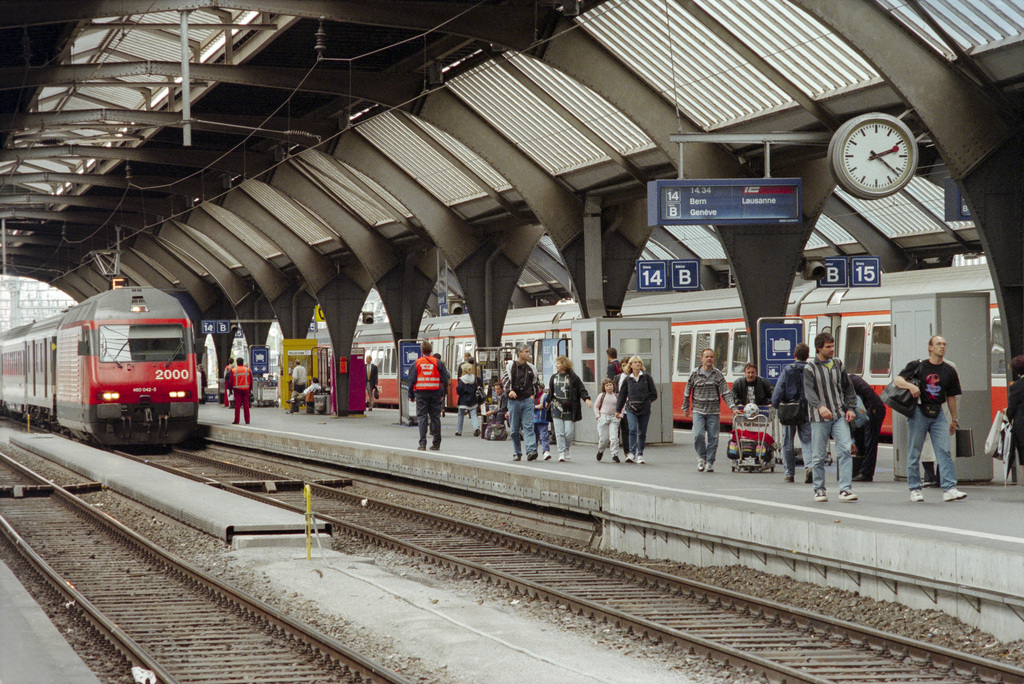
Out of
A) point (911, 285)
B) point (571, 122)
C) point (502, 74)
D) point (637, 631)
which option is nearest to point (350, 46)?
point (502, 74)

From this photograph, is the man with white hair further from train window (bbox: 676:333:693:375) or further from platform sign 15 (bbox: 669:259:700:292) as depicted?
train window (bbox: 676:333:693:375)

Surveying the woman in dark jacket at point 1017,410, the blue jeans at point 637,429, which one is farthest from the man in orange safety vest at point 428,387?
the woman in dark jacket at point 1017,410

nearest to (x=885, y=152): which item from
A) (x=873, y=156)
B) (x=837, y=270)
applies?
(x=873, y=156)

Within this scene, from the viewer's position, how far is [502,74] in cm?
2095

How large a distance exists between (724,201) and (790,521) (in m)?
6.31

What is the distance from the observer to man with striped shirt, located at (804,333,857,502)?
11164 millimetres

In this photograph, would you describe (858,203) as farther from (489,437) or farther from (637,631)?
(637,631)

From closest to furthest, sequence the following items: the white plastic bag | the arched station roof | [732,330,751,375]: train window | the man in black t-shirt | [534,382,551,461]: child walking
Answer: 1. the man in black t-shirt
2. the white plastic bag
3. the arched station roof
4. [534,382,551,461]: child walking
5. [732,330,751,375]: train window

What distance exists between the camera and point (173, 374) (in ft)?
81.1

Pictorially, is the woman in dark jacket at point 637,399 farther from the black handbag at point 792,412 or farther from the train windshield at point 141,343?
the train windshield at point 141,343

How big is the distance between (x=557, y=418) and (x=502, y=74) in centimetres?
742

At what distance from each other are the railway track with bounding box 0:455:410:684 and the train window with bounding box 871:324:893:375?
13.4m

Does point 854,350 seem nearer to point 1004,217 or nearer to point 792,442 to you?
point 1004,217

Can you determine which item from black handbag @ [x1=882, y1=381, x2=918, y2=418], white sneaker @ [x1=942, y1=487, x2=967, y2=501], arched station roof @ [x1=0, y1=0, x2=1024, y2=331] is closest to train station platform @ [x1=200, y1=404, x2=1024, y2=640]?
white sneaker @ [x1=942, y1=487, x2=967, y2=501]
